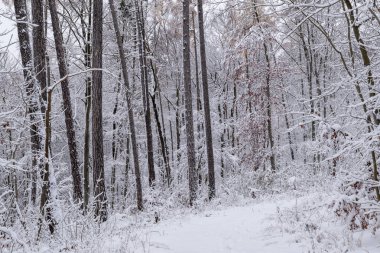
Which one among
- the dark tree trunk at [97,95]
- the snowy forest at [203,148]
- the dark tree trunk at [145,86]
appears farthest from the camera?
the dark tree trunk at [145,86]

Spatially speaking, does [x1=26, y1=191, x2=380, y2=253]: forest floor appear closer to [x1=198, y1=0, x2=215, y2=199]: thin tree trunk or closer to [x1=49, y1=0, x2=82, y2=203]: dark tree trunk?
[x1=49, y1=0, x2=82, y2=203]: dark tree trunk

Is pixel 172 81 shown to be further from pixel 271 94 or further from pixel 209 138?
pixel 209 138

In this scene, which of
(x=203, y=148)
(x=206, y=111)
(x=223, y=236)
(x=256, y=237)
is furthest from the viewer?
(x=203, y=148)

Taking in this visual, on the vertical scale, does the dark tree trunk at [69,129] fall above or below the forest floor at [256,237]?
above

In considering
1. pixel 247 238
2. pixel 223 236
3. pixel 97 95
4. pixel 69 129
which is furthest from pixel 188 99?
pixel 247 238

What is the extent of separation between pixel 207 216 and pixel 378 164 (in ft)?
17.7

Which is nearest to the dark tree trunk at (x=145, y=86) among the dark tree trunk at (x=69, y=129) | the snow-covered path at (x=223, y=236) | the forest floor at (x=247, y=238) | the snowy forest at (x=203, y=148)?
the snowy forest at (x=203, y=148)

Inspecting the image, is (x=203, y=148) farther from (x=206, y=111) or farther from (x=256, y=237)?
(x=256, y=237)

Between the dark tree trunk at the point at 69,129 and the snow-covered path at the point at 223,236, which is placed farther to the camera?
the dark tree trunk at the point at 69,129

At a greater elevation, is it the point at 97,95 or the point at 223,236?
the point at 97,95

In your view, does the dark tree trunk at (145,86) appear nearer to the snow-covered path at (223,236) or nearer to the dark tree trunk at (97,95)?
the dark tree trunk at (97,95)

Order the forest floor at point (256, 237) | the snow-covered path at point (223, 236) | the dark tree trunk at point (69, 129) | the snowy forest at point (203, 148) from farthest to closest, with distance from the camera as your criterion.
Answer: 1. the dark tree trunk at point (69, 129)
2. the snow-covered path at point (223, 236)
3. the forest floor at point (256, 237)
4. the snowy forest at point (203, 148)

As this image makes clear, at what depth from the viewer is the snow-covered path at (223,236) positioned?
5.54 metres

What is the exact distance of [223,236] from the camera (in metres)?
6.65
